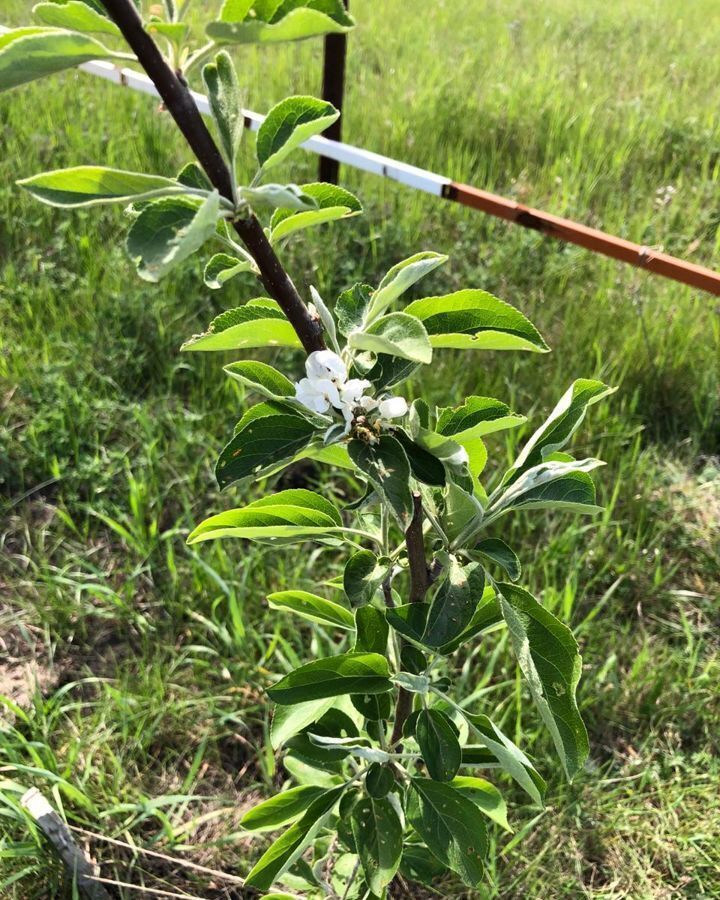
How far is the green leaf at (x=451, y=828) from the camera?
953 mm

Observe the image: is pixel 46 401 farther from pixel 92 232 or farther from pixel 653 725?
pixel 653 725

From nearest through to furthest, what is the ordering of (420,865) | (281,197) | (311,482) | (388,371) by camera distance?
1. (281,197)
2. (388,371)
3. (420,865)
4. (311,482)

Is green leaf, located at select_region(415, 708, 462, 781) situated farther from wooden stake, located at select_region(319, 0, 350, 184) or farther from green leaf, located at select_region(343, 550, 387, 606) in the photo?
wooden stake, located at select_region(319, 0, 350, 184)

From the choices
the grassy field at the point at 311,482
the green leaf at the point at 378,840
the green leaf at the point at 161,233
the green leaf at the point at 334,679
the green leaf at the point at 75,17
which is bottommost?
the grassy field at the point at 311,482

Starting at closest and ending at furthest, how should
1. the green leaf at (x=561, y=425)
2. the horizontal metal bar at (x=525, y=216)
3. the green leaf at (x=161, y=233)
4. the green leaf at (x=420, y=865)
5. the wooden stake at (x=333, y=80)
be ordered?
the green leaf at (x=161, y=233) → the green leaf at (x=561, y=425) → the green leaf at (x=420, y=865) → the horizontal metal bar at (x=525, y=216) → the wooden stake at (x=333, y=80)

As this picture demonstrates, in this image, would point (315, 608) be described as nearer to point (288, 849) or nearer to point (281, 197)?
point (288, 849)

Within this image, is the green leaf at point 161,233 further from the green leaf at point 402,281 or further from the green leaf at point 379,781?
the green leaf at point 379,781

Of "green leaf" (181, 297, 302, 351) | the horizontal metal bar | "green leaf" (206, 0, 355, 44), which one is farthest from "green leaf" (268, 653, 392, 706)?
the horizontal metal bar

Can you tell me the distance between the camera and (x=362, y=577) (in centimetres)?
83

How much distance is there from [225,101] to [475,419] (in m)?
0.38

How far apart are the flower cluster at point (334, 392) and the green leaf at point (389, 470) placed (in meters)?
0.02

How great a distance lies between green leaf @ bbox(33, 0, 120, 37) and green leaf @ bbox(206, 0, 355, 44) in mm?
83

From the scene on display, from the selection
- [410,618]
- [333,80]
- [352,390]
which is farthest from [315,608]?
[333,80]

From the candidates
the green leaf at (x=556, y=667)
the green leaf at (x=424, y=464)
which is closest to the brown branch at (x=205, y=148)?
the green leaf at (x=424, y=464)
